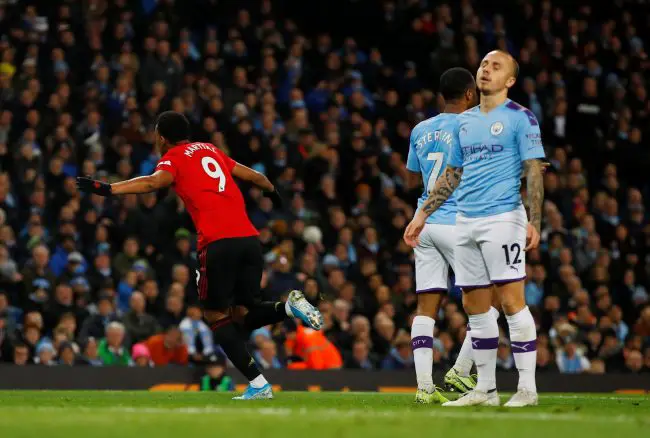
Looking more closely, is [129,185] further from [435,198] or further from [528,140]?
[528,140]

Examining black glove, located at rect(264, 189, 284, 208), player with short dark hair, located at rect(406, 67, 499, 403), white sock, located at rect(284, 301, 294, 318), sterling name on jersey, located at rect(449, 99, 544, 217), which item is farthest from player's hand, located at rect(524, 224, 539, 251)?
black glove, located at rect(264, 189, 284, 208)

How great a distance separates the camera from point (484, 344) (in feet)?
27.4

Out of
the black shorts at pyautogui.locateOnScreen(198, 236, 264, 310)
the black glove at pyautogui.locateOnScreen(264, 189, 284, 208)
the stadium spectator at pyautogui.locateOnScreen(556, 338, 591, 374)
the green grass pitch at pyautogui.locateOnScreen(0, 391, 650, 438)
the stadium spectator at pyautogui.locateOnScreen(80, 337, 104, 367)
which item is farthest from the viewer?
the stadium spectator at pyautogui.locateOnScreen(556, 338, 591, 374)

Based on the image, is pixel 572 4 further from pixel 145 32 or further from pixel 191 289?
pixel 191 289

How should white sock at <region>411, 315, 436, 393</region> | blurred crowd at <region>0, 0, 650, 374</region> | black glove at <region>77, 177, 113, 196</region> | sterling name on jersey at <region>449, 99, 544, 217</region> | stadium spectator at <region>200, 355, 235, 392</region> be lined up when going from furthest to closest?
blurred crowd at <region>0, 0, 650, 374</region>, stadium spectator at <region>200, 355, 235, 392</region>, white sock at <region>411, 315, 436, 393</region>, black glove at <region>77, 177, 113, 196</region>, sterling name on jersey at <region>449, 99, 544, 217</region>

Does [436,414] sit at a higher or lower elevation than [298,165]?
lower

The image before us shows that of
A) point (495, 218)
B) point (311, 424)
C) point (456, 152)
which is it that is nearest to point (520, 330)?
point (495, 218)

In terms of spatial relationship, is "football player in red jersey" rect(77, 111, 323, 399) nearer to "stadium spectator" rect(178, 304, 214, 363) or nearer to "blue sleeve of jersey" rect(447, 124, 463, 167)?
"blue sleeve of jersey" rect(447, 124, 463, 167)

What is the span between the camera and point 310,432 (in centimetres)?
552

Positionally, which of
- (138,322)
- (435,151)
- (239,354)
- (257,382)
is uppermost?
(435,151)

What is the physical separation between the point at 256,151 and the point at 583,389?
20.6 feet

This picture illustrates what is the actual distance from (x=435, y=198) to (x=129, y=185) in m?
2.39

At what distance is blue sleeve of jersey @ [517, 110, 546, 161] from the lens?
8039mm

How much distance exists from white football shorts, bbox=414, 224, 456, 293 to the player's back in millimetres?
1482
